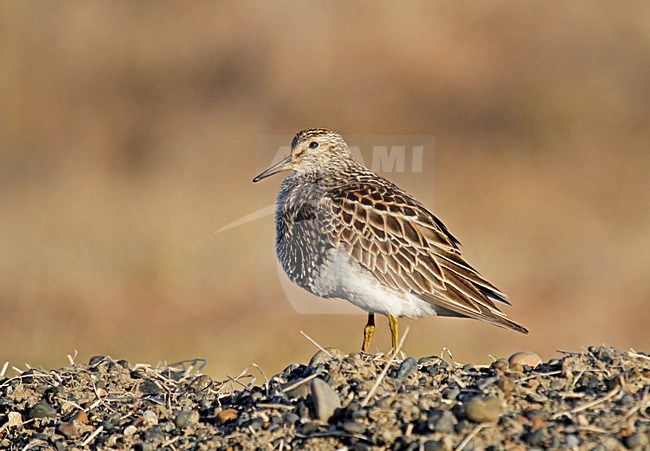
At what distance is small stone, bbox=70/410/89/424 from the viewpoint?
6.47 meters

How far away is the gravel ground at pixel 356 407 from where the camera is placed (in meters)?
5.36

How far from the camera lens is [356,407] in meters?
5.64

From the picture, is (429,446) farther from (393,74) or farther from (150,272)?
Result: (393,74)

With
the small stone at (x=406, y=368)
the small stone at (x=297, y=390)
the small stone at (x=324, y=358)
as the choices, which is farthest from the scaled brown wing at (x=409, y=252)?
the small stone at (x=297, y=390)

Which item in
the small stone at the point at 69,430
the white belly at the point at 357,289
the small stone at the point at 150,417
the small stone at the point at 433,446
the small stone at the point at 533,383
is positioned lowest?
the small stone at the point at 69,430

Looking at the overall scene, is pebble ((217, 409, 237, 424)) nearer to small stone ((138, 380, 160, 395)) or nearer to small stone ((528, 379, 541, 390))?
small stone ((138, 380, 160, 395))

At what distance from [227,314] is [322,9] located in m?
6.64

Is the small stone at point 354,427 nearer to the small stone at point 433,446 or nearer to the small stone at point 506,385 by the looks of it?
the small stone at point 433,446

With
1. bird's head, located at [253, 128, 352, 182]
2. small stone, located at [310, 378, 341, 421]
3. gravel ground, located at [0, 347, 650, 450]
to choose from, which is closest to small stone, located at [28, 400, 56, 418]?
gravel ground, located at [0, 347, 650, 450]

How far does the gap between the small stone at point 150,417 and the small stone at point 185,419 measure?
6.1 inches

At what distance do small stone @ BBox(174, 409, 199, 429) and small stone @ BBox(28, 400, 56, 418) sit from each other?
97 cm

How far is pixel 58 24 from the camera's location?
19.9 meters

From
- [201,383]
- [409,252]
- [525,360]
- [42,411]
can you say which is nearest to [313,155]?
[409,252]

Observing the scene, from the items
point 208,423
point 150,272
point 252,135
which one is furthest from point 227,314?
point 208,423
